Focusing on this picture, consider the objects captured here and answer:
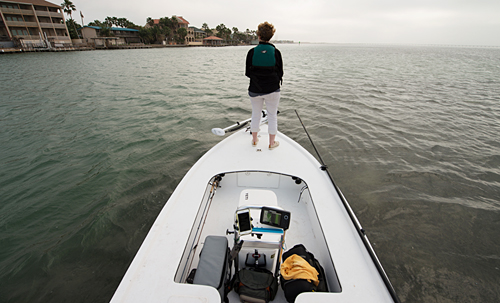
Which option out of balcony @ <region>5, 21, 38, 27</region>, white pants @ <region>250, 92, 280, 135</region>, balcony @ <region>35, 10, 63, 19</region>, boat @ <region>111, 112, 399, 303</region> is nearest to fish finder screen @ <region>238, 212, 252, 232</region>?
boat @ <region>111, 112, 399, 303</region>

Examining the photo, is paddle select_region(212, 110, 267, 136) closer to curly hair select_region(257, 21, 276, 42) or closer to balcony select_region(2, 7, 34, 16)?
curly hair select_region(257, 21, 276, 42)

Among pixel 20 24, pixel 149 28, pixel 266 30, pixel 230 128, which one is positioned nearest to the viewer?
pixel 266 30

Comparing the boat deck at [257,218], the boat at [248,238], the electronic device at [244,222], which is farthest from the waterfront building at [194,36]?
the electronic device at [244,222]

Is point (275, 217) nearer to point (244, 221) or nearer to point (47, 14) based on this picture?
point (244, 221)

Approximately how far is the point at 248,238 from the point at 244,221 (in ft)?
0.53

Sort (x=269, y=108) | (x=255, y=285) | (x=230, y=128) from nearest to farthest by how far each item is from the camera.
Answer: (x=255, y=285), (x=269, y=108), (x=230, y=128)

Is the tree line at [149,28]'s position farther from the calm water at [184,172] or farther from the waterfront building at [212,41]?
the calm water at [184,172]

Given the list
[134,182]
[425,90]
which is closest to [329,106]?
[425,90]

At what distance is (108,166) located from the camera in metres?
5.02

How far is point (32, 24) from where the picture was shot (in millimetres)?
45188

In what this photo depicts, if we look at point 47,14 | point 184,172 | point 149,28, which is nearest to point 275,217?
point 184,172

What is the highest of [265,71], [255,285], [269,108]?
[265,71]

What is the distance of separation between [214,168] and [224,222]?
748 millimetres

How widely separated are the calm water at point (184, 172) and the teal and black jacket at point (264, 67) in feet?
8.83
